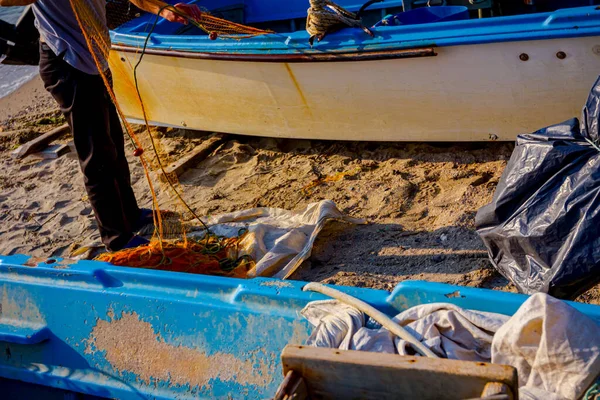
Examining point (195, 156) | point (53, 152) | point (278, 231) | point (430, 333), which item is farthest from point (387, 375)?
point (53, 152)

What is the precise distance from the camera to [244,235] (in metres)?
4.11

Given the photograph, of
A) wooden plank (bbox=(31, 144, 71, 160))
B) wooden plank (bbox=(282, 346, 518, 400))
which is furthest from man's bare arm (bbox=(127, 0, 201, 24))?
wooden plank (bbox=(31, 144, 71, 160))

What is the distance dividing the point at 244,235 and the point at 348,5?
271cm

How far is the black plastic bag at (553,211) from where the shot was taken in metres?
2.80

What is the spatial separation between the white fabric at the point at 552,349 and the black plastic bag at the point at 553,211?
85cm

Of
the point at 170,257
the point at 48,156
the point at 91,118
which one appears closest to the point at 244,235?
the point at 170,257

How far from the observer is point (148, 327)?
9.29ft

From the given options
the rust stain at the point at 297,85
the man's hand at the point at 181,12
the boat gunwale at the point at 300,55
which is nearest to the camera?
the man's hand at the point at 181,12

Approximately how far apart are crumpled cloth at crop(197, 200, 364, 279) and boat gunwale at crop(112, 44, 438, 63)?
949mm

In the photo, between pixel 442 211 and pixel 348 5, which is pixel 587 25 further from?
pixel 348 5

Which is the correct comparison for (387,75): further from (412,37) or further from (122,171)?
(122,171)

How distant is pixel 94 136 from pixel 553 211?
2438mm

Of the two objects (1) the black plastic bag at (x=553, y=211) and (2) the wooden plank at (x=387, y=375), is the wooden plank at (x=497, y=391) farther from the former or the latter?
(1) the black plastic bag at (x=553, y=211)

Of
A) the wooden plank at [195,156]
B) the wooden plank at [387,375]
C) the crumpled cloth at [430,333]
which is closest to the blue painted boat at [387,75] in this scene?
the wooden plank at [195,156]
